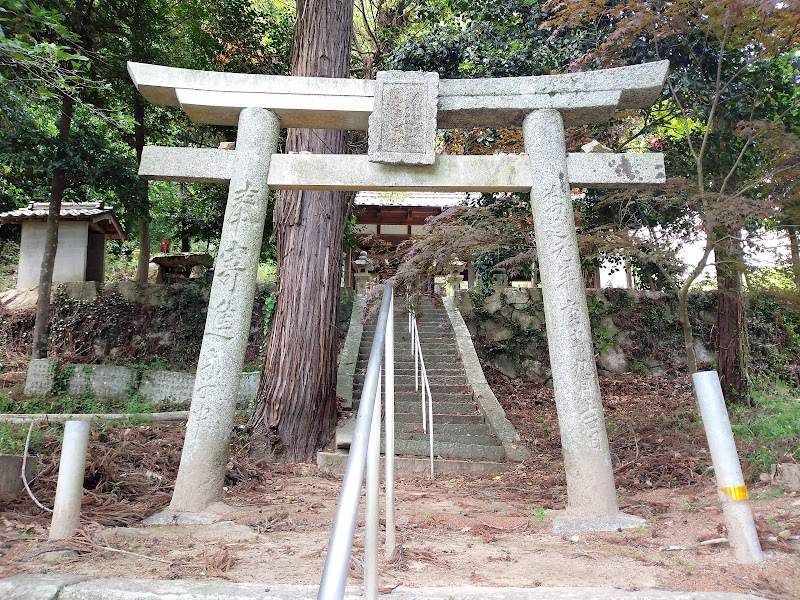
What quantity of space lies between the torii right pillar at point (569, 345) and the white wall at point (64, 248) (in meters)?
10.5

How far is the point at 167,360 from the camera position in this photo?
35.0 feet

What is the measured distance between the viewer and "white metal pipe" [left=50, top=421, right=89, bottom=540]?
2777mm

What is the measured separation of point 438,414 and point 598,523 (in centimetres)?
410

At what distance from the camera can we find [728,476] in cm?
251

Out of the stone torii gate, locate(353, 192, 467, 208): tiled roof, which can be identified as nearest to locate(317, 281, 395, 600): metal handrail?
the stone torii gate

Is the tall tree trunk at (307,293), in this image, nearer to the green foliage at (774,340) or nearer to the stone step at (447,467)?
the stone step at (447,467)

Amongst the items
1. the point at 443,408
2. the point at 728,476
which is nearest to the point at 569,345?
the point at 728,476

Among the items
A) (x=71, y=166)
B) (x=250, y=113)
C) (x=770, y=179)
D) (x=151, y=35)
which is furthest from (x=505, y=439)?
(x=151, y=35)

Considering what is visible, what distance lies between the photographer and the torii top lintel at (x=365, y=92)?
13.0ft

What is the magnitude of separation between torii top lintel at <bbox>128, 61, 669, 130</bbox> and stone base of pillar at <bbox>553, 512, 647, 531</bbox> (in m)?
2.82

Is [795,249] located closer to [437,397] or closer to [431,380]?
[437,397]

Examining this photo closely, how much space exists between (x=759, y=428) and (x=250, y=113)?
5365mm

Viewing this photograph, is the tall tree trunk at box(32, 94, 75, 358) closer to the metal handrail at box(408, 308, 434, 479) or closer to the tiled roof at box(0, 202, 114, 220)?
the tiled roof at box(0, 202, 114, 220)

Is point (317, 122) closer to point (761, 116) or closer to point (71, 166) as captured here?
point (761, 116)
